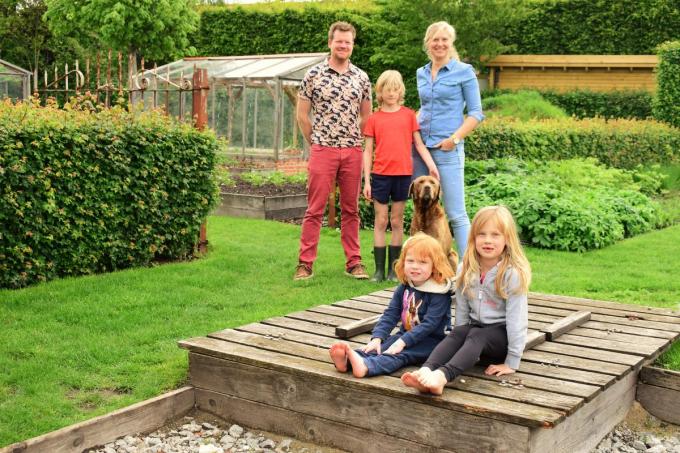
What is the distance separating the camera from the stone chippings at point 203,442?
14.1 ft

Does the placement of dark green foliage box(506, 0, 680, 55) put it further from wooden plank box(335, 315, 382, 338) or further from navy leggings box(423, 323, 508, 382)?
navy leggings box(423, 323, 508, 382)

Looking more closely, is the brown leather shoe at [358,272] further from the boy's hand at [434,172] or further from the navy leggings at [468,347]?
the navy leggings at [468,347]

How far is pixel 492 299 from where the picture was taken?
4449 millimetres

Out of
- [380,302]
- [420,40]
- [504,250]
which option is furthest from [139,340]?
[420,40]

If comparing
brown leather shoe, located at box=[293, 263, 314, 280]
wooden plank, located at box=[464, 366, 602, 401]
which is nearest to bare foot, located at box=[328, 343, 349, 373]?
wooden plank, located at box=[464, 366, 602, 401]

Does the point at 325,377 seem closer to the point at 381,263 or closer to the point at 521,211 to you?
the point at 381,263

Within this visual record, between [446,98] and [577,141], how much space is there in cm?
890

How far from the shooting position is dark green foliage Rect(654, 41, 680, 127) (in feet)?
68.3

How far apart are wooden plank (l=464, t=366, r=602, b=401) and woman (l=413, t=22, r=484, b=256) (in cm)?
277

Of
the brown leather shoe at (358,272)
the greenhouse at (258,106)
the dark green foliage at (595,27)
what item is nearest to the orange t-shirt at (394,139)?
the brown leather shoe at (358,272)

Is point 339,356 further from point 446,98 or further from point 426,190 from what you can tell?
point 446,98

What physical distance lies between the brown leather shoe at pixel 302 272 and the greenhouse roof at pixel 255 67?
10359 millimetres

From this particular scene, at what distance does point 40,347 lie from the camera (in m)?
5.51

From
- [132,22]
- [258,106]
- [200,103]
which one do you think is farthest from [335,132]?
[132,22]
